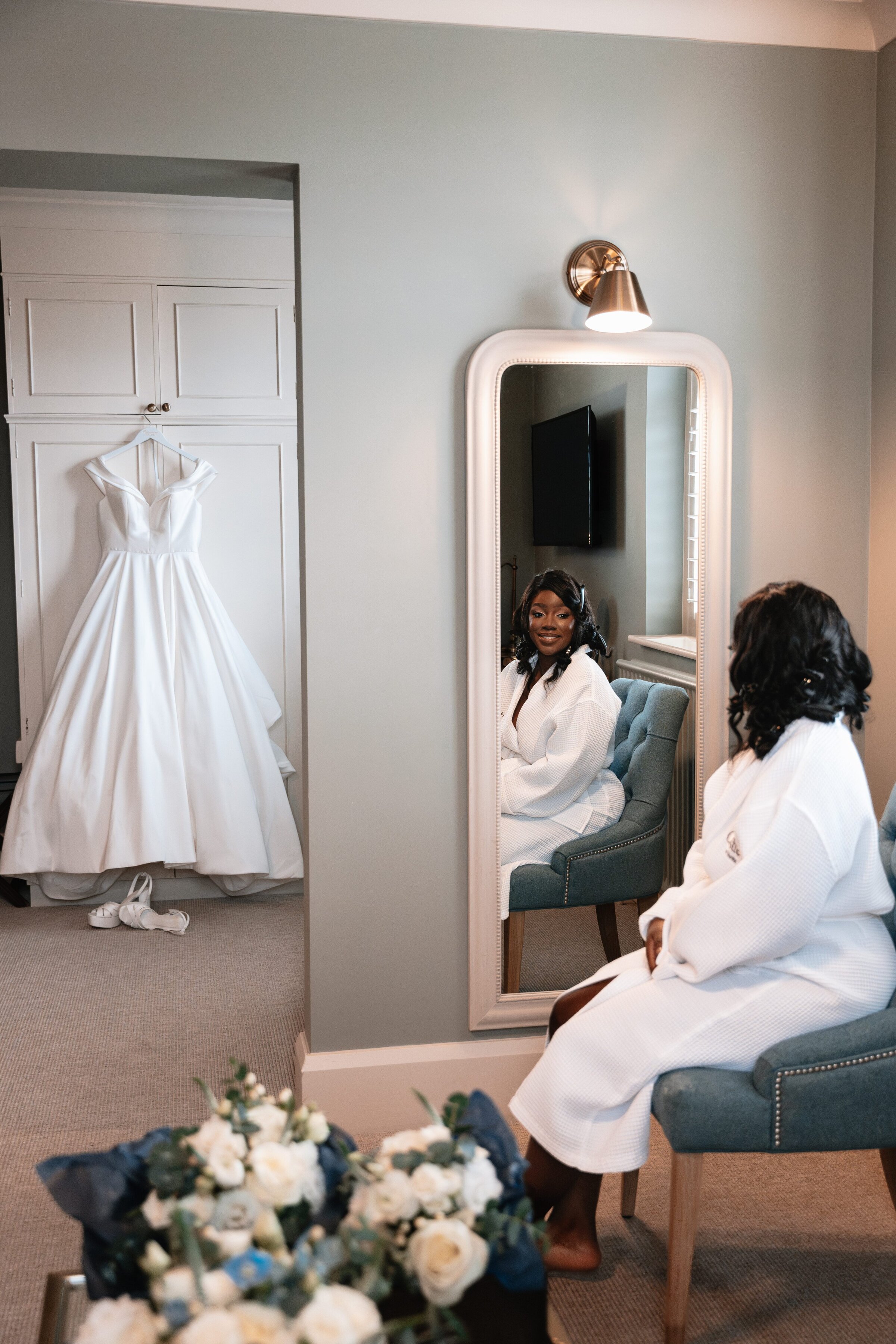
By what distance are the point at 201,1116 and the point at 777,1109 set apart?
146cm

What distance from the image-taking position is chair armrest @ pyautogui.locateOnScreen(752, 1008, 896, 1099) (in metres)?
1.71

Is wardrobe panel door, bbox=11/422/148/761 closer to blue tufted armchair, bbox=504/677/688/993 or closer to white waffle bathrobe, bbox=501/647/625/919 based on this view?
white waffle bathrobe, bbox=501/647/625/919

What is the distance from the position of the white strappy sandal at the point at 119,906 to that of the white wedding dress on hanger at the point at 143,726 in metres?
0.07

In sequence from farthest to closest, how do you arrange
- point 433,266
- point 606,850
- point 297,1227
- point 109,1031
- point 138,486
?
point 138,486 < point 109,1031 < point 606,850 < point 433,266 < point 297,1227

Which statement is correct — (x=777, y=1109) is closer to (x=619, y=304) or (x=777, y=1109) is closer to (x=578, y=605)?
(x=578, y=605)

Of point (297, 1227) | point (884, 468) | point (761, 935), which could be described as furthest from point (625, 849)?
point (297, 1227)

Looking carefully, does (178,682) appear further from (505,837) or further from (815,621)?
(815,621)

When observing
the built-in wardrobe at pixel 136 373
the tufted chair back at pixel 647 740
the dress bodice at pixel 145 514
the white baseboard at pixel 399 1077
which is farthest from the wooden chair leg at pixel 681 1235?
the dress bodice at pixel 145 514

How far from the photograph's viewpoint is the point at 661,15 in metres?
2.42

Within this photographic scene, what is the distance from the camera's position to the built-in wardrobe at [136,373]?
4.02 m

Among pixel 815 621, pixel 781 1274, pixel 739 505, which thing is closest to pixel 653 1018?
pixel 781 1274

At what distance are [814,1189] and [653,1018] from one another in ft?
2.61

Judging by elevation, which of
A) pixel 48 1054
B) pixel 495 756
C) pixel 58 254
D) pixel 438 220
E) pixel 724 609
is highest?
pixel 58 254

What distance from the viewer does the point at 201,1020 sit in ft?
10.2
